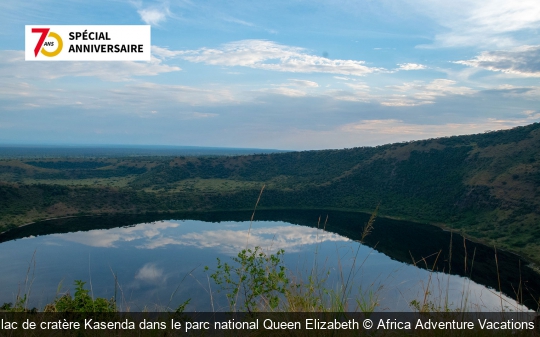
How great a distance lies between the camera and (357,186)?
7812cm

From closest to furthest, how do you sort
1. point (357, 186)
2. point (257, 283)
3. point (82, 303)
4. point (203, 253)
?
point (257, 283) → point (82, 303) → point (203, 253) → point (357, 186)

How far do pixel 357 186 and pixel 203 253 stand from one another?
146 ft

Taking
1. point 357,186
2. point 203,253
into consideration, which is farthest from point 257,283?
point 357,186

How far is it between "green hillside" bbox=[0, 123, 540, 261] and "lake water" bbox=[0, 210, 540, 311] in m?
4.38

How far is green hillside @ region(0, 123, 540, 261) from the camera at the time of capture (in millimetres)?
54369

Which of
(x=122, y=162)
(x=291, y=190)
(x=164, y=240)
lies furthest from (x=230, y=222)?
(x=122, y=162)

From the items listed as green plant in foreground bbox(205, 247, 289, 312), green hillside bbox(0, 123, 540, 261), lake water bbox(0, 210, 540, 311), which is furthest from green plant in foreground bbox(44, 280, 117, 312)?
green hillside bbox(0, 123, 540, 261)

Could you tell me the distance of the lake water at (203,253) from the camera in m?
30.5

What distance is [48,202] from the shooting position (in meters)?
61.3

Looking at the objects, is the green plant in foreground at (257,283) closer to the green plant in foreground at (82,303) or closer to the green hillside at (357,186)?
the green plant in foreground at (82,303)

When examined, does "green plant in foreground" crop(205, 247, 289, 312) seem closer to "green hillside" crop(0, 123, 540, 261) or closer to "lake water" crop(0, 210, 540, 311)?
"lake water" crop(0, 210, 540, 311)

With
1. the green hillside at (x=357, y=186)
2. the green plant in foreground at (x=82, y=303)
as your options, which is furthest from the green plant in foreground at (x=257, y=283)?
the green hillside at (x=357, y=186)

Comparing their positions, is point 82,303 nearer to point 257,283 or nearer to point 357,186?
point 257,283

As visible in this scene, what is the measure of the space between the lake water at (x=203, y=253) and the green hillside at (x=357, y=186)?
4384mm
